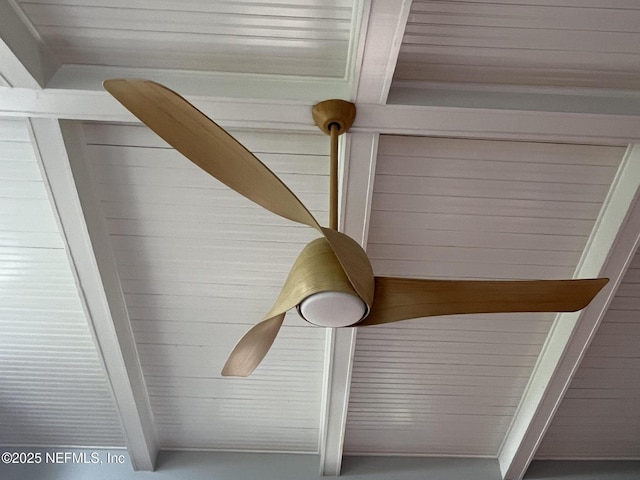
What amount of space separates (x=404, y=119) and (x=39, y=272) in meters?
1.65

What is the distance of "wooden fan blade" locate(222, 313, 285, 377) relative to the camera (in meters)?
1.61

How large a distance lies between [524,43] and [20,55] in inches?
60.3

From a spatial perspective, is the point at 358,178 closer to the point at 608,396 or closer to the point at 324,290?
the point at 324,290

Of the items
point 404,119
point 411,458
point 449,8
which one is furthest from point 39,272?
point 411,458

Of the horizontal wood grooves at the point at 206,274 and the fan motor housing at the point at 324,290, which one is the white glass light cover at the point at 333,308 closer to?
the fan motor housing at the point at 324,290

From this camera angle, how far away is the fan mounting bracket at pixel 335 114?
187 cm

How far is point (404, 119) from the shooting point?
1926 millimetres

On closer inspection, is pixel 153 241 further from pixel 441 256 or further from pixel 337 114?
pixel 441 256

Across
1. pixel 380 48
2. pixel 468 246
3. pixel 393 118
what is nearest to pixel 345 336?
pixel 468 246

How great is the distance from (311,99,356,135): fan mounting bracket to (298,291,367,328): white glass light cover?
65 cm

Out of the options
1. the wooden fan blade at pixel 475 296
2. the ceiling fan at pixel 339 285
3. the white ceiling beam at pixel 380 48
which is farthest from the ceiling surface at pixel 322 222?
the wooden fan blade at pixel 475 296

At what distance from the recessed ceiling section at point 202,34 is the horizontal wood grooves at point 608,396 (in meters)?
1.58

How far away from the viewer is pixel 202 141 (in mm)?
1270

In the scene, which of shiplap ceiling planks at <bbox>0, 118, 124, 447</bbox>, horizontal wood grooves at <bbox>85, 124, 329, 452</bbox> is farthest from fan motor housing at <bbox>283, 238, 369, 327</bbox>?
shiplap ceiling planks at <bbox>0, 118, 124, 447</bbox>
